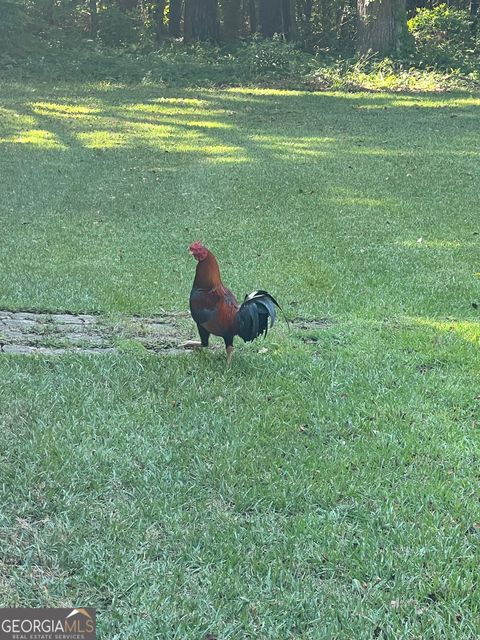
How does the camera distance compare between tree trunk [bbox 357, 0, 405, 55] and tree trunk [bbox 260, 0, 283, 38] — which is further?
tree trunk [bbox 260, 0, 283, 38]

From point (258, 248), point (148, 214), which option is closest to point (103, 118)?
point (148, 214)

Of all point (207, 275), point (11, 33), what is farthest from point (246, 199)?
point (11, 33)

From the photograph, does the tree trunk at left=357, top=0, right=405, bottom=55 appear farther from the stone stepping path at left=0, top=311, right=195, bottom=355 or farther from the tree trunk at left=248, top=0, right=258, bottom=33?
the stone stepping path at left=0, top=311, right=195, bottom=355

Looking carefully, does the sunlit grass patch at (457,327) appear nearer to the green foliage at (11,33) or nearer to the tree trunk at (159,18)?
the green foliage at (11,33)

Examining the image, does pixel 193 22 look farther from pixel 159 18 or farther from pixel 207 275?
pixel 207 275

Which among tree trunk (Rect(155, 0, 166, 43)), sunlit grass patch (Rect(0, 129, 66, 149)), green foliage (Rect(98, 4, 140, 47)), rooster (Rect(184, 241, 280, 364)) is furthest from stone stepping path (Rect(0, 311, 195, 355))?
tree trunk (Rect(155, 0, 166, 43))

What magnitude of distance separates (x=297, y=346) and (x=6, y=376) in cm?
191

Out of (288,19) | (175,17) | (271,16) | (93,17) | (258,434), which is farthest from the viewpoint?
(175,17)

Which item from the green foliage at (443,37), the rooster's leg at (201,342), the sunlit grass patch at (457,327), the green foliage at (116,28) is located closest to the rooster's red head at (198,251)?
the rooster's leg at (201,342)

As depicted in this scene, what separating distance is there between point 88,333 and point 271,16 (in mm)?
23068

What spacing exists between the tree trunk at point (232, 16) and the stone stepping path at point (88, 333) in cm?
2321

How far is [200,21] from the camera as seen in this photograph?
25.1m

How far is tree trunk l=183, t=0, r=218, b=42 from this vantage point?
980 inches

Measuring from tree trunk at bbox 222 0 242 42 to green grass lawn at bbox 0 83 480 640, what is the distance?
19321mm
